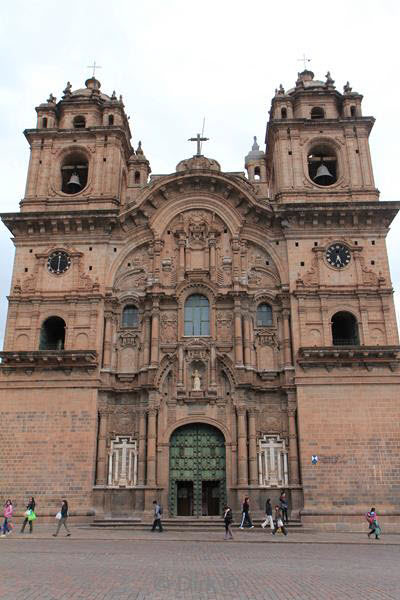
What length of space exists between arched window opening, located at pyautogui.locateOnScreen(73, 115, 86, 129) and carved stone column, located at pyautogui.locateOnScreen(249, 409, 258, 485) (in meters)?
20.6

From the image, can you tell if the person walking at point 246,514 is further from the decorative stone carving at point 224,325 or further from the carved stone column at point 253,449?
the decorative stone carving at point 224,325

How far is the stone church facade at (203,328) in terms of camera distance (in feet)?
88.9

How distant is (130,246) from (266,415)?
12036 mm

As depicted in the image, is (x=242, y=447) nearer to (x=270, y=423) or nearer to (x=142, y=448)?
(x=270, y=423)

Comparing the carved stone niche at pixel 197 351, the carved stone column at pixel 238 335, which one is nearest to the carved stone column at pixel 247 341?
the carved stone column at pixel 238 335

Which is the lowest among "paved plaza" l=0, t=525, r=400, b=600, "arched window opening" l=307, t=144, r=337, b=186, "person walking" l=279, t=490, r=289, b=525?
"paved plaza" l=0, t=525, r=400, b=600

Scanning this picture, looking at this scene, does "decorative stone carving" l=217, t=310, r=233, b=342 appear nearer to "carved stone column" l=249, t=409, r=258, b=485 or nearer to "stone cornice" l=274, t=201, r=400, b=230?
"carved stone column" l=249, t=409, r=258, b=485

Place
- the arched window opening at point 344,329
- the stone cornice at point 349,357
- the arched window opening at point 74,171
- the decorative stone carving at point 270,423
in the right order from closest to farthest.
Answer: the stone cornice at point 349,357 < the decorative stone carving at point 270,423 < the arched window opening at point 344,329 < the arched window opening at point 74,171

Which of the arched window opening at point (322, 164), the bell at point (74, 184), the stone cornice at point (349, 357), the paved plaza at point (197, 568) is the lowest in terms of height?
the paved plaza at point (197, 568)

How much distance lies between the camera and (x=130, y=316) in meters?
31.2

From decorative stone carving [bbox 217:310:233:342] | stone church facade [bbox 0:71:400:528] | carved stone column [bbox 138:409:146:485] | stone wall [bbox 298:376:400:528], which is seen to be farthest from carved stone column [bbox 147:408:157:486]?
stone wall [bbox 298:376:400:528]

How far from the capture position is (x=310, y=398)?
27594 millimetres

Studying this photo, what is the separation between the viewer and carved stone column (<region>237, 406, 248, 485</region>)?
88.9ft

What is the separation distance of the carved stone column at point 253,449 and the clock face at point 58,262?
42.0ft
